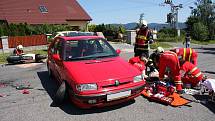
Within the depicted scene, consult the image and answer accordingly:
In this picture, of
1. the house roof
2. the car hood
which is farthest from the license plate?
the house roof

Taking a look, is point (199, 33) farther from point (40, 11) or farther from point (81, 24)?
point (40, 11)

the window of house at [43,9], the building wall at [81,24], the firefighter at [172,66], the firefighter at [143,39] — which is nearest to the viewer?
the firefighter at [172,66]

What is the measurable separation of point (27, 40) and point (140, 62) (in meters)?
15.3

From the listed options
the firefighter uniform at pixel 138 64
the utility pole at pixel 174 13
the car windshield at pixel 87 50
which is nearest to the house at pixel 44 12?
the utility pole at pixel 174 13

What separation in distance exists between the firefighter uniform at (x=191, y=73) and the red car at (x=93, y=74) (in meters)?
1.77

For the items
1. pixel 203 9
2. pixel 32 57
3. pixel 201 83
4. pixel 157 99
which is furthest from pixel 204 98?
pixel 203 9

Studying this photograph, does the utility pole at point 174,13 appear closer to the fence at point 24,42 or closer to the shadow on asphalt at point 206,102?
the fence at point 24,42

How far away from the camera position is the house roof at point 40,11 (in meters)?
30.3

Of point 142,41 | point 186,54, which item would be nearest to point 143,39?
point 142,41

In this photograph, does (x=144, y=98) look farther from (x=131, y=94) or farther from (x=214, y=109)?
(x=214, y=109)

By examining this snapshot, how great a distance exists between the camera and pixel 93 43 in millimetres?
7266

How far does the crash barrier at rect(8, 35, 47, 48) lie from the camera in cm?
2081

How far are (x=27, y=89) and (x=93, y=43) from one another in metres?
2.54

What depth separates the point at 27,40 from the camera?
21.9 metres
